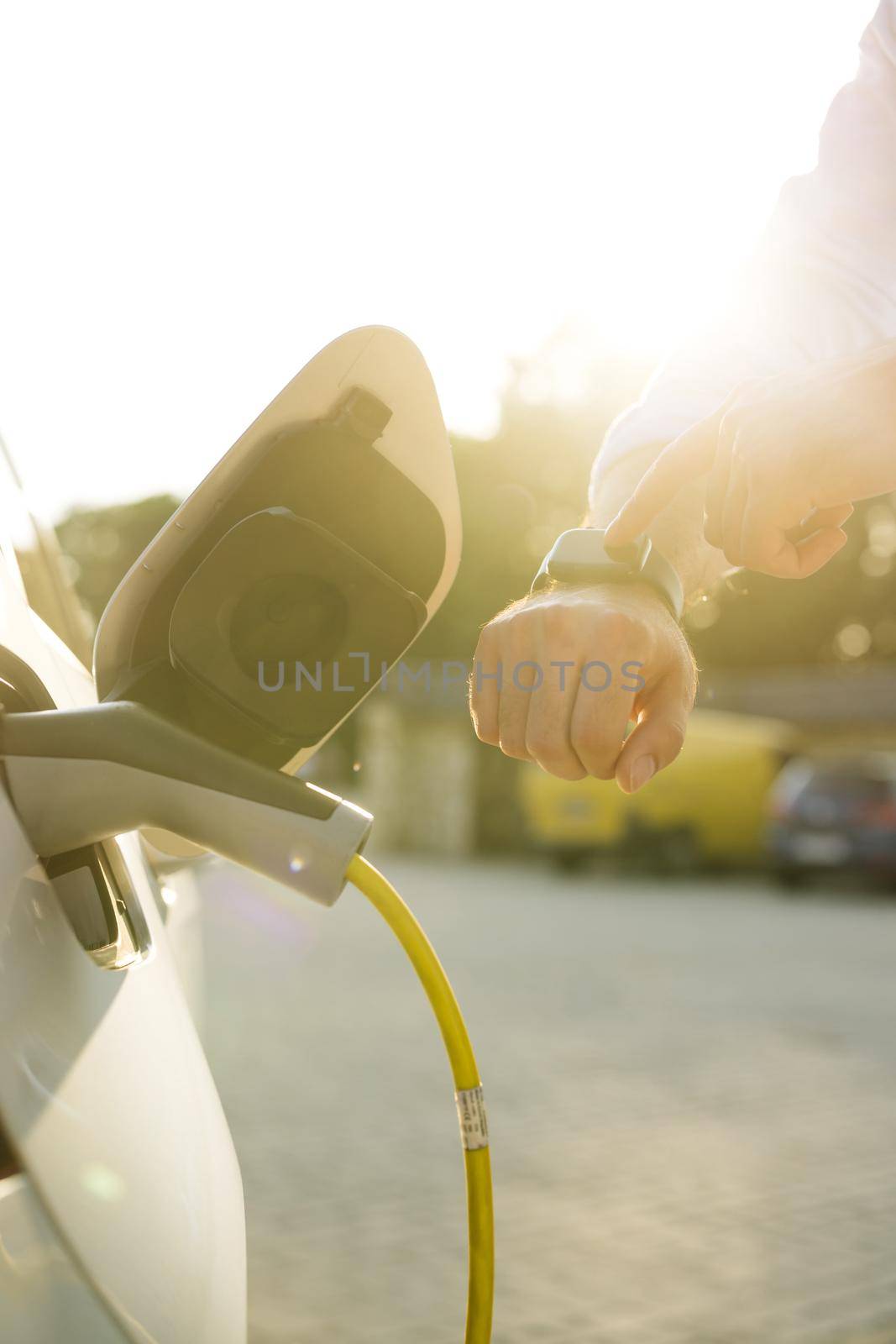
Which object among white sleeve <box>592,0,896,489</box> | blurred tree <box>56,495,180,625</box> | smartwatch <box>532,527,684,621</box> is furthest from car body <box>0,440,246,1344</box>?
blurred tree <box>56,495,180,625</box>

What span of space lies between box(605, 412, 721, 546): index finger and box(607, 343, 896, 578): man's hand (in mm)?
22

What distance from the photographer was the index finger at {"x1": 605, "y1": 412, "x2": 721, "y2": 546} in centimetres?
124

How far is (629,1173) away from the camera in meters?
4.78

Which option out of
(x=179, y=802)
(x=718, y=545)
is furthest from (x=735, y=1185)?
(x=179, y=802)

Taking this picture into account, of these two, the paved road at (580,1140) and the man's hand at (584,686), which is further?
the paved road at (580,1140)

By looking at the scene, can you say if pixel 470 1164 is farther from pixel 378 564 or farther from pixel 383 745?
pixel 383 745

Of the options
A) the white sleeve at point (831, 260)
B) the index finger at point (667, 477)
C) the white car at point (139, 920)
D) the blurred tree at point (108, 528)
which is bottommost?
the blurred tree at point (108, 528)

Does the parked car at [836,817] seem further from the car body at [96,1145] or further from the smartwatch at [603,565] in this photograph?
the car body at [96,1145]

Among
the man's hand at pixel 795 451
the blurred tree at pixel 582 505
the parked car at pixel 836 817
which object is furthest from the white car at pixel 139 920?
the blurred tree at pixel 582 505

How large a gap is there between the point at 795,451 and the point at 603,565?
0.59ft

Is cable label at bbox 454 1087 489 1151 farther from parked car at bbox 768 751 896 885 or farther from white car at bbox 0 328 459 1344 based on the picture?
parked car at bbox 768 751 896 885

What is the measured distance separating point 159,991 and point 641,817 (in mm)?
15362

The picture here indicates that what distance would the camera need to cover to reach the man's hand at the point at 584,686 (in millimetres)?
1072

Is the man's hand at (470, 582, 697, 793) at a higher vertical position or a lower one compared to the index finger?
lower
